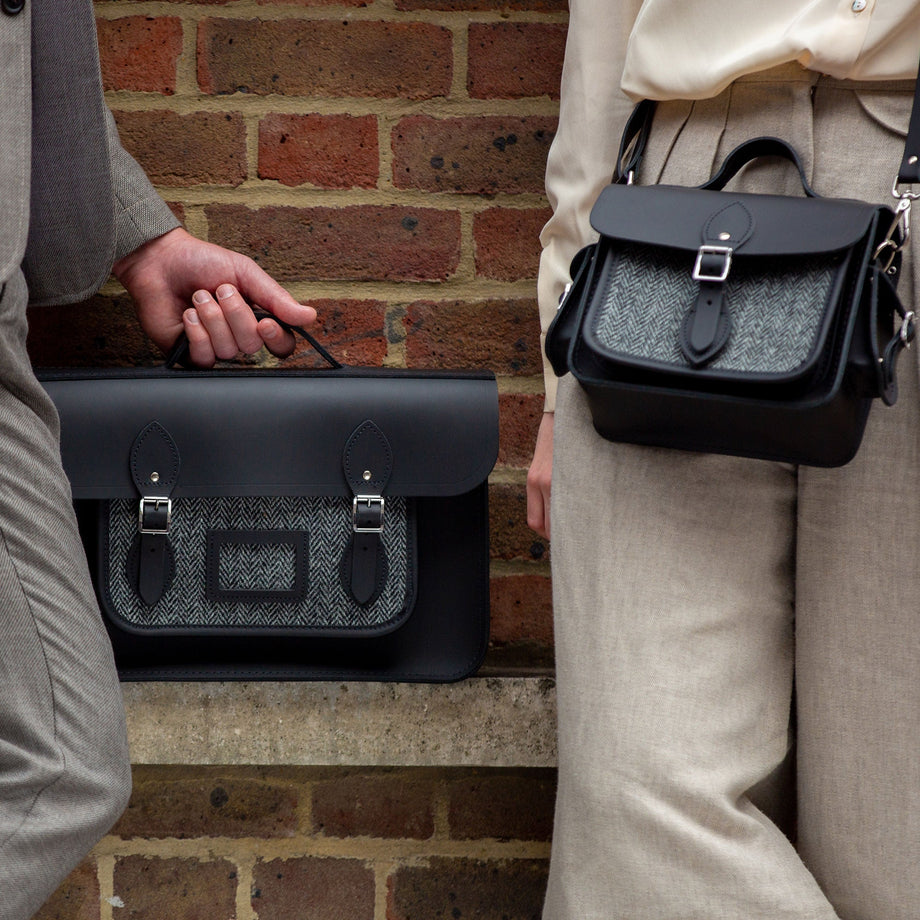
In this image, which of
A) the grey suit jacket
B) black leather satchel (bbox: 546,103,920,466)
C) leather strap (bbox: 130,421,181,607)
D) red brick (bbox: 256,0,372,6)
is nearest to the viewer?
black leather satchel (bbox: 546,103,920,466)

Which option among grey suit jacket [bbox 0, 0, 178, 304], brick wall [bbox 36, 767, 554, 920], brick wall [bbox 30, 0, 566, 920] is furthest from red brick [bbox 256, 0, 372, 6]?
brick wall [bbox 36, 767, 554, 920]

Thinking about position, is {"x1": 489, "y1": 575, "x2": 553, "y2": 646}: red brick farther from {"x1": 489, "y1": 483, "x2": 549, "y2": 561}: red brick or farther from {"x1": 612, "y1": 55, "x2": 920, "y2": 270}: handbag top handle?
{"x1": 612, "y1": 55, "x2": 920, "y2": 270}: handbag top handle

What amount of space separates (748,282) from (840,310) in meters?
0.06

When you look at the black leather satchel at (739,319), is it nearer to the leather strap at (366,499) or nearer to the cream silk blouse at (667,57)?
the cream silk blouse at (667,57)

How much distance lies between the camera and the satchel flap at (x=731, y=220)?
0.60 meters

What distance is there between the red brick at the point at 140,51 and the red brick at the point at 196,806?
0.77 metres

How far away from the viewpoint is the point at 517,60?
112 centimetres

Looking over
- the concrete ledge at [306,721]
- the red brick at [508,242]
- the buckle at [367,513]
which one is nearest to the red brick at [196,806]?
the concrete ledge at [306,721]

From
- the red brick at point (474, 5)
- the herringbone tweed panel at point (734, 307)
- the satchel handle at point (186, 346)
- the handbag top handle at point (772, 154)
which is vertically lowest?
the satchel handle at point (186, 346)

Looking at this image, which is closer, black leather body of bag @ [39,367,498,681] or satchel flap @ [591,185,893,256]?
satchel flap @ [591,185,893,256]

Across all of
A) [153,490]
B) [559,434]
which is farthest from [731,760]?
[153,490]

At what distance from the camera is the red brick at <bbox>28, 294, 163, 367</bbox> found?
1.15 metres

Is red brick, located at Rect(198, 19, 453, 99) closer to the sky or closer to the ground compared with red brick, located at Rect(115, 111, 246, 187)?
closer to the sky

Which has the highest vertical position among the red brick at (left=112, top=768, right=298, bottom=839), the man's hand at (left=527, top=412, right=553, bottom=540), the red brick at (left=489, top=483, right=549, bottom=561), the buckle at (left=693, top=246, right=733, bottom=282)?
the buckle at (left=693, top=246, right=733, bottom=282)
